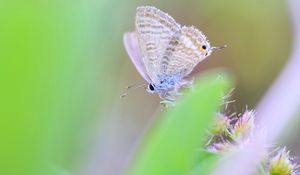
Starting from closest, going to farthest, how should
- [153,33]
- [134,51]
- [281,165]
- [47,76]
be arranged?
1. [47,76]
2. [281,165]
3. [153,33]
4. [134,51]

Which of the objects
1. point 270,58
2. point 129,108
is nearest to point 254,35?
point 270,58

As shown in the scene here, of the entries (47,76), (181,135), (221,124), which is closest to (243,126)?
(221,124)

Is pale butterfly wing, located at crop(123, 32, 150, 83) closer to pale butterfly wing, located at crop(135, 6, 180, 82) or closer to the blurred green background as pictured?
pale butterfly wing, located at crop(135, 6, 180, 82)

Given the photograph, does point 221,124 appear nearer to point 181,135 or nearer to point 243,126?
point 243,126

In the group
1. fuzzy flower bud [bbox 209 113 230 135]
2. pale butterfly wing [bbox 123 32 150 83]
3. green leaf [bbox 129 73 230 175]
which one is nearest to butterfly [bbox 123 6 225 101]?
pale butterfly wing [bbox 123 32 150 83]

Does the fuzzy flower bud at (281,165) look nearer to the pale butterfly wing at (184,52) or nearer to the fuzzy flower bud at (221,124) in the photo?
the fuzzy flower bud at (221,124)

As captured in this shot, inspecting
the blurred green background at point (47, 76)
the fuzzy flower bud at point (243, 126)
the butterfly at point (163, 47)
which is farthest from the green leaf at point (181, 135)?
the butterfly at point (163, 47)
